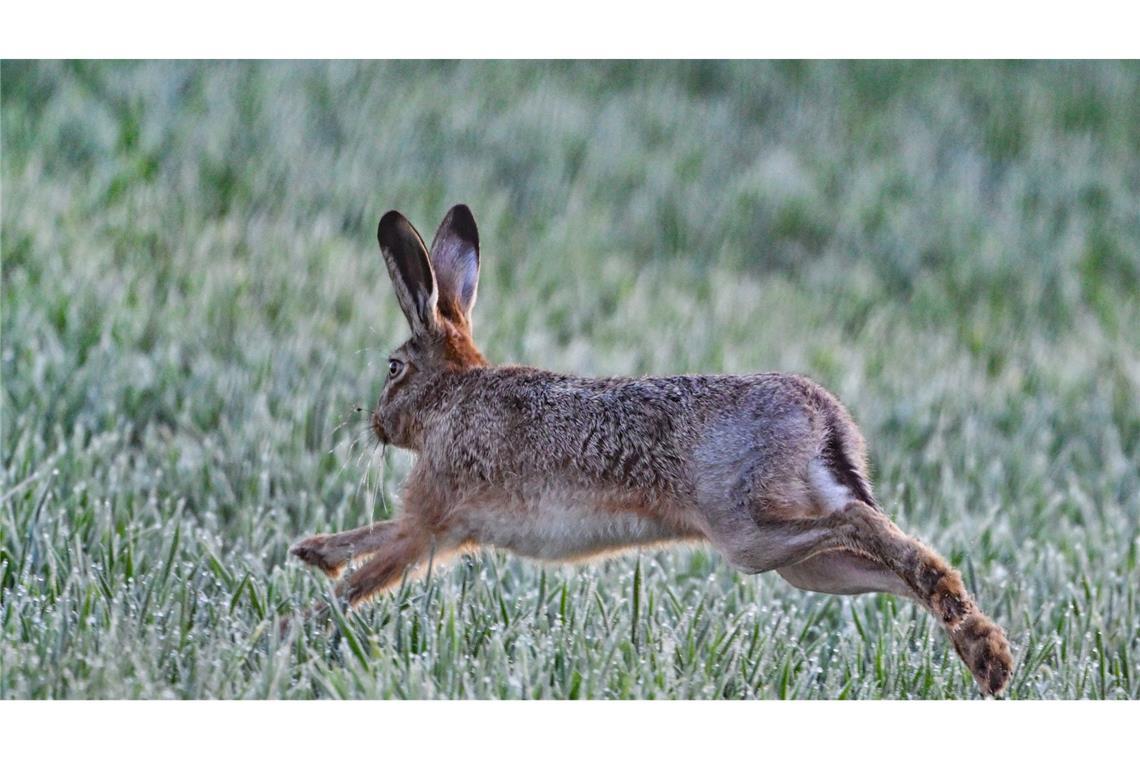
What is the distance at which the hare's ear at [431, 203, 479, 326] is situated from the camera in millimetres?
4707

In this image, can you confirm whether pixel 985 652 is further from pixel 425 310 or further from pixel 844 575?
pixel 425 310

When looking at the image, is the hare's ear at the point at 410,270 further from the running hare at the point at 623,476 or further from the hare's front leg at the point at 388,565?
the hare's front leg at the point at 388,565

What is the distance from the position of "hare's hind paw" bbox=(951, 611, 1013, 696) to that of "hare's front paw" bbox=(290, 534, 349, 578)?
1797mm

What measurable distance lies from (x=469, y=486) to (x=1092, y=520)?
9.74ft

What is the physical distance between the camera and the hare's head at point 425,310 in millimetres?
4340

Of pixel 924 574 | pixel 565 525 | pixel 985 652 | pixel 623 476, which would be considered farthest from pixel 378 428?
pixel 985 652

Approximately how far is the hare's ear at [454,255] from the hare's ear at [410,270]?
0.16 metres

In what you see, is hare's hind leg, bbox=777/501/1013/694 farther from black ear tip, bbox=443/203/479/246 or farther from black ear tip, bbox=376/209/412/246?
black ear tip, bbox=443/203/479/246

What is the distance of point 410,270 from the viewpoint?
4.38 metres

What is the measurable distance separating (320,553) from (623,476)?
102cm

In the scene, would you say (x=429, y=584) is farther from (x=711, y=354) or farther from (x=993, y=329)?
(x=993, y=329)

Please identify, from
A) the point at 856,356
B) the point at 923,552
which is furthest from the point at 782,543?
the point at 856,356

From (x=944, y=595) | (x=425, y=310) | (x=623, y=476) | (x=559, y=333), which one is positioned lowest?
(x=944, y=595)

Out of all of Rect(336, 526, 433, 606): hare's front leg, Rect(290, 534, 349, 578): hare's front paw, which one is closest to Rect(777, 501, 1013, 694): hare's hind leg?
Rect(336, 526, 433, 606): hare's front leg
